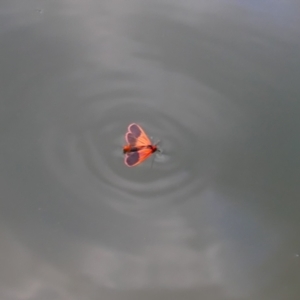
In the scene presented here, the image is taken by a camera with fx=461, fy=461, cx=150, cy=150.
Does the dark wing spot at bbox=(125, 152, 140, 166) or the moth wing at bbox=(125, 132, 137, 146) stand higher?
the moth wing at bbox=(125, 132, 137, 146)

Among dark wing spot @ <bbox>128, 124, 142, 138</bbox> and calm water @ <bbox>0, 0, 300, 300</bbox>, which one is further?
dark wing spot @ <bbox>128, 124, 142, 138</bbox>

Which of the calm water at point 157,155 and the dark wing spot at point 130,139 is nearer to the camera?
the calm water at point 157,155

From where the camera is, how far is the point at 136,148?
128 centimetres

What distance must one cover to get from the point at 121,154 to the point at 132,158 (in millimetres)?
35

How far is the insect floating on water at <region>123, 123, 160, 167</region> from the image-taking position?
1.27 metres

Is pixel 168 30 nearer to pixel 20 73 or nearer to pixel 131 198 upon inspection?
pixel 20 73

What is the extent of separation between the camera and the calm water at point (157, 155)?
1.18 metres

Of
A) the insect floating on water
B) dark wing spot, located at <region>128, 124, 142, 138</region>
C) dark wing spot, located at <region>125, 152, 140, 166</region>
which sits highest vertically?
dark wing spot, located at <region>128, 124, 142, 138</region>

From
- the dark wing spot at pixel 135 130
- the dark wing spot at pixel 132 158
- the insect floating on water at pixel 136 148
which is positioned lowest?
the dark wing spot at pixel 132 158

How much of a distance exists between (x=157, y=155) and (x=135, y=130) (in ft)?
0.31

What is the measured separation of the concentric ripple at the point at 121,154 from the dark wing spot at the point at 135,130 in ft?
0.08

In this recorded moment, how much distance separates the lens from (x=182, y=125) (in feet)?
4.42

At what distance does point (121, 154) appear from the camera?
1.29 meters

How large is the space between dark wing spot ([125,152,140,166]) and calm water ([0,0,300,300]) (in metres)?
0.02
